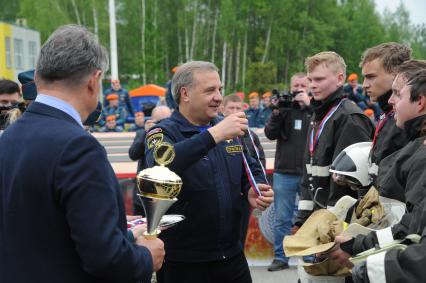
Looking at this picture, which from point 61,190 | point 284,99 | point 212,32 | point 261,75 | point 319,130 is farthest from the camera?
point 212,32

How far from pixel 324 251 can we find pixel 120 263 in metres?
1.29

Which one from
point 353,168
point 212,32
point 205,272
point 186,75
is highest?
point 212,32

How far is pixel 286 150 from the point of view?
6695 millimetres

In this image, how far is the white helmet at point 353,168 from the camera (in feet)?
12.0

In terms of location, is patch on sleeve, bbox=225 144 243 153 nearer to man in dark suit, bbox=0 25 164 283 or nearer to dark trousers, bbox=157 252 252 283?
dark trousers, bbox=157 252 252 283

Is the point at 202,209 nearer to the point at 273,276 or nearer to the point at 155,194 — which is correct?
the point at 155,194

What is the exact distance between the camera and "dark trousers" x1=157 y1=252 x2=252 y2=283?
3536mm

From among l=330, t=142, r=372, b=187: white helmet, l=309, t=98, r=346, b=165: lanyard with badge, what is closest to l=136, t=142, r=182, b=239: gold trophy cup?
l=330, t=142, r=372, b=187: white helmet

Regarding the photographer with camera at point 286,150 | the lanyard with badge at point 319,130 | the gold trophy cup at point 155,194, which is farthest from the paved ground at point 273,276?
the gold trophy cup at point 155,194

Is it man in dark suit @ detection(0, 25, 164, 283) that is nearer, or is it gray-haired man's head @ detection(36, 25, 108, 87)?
man in dark suit @ detection(0, 25, 164, 283)

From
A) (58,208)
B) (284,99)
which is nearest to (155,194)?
(58,208)

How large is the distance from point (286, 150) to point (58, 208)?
16.2 ft

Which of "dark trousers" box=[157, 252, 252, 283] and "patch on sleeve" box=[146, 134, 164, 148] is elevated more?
"patch on sleeve" box=[146, 134, 164, 148]

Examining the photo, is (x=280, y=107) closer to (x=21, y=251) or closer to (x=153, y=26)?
(x=21, y=251)
